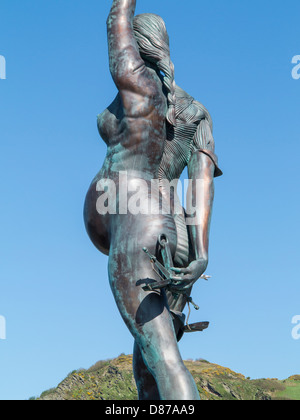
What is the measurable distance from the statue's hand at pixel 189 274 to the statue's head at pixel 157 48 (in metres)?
1.52

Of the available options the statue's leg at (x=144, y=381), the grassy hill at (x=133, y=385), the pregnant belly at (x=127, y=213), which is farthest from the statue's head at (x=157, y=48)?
the grassy hill at (x=133, y=385)

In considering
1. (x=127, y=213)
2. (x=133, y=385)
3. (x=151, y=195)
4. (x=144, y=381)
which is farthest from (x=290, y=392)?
(x=127, y=213)

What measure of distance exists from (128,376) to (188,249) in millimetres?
6776

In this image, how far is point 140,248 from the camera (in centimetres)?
791

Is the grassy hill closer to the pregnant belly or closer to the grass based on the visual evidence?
the grass

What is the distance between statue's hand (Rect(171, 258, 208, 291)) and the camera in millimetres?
7824

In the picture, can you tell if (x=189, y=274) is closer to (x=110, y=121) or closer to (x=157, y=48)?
(x=110, y=121)

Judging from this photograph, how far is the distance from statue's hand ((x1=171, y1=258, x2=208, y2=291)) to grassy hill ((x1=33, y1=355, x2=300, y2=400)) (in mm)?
6417

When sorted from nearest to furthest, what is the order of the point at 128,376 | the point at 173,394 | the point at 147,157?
the point at 173,394
the point at 147,157
the point at 128,376

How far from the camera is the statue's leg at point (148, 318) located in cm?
752

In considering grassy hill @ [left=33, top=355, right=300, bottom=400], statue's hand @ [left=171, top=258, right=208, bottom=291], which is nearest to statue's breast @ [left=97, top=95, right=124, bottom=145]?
statue's hand @ [left=171, top=258, right=208, bottom=291]

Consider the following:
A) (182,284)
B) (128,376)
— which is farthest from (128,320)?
(128,376)
